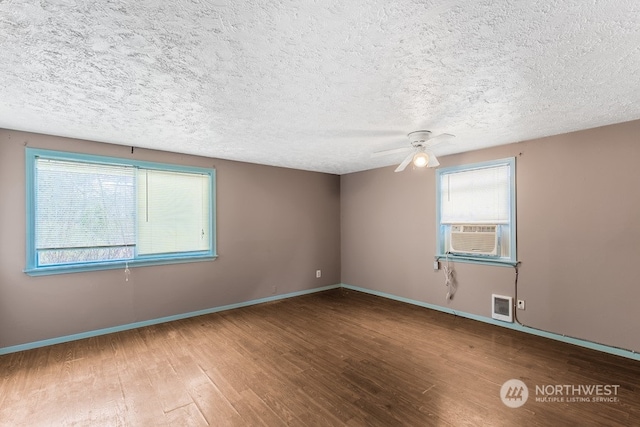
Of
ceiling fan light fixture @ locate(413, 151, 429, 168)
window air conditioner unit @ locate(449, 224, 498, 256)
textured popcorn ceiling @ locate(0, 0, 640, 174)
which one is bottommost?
window air conditioner unit @ locate(449, 224, 498, 256)

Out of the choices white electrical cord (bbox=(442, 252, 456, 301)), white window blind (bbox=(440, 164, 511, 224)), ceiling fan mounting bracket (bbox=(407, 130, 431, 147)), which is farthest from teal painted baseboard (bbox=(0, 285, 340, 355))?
ceiling fan mounting bracket (bbox=(407, 130, 431, 147))

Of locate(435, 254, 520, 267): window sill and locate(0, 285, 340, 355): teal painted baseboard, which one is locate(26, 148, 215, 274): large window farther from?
locate(435, 254, 520, 267): window sill

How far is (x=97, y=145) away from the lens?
349 centimetres

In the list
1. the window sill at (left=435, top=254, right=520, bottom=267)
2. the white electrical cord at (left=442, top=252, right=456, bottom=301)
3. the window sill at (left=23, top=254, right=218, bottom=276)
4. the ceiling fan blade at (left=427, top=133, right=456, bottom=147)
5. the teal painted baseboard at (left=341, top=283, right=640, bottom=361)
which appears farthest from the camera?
the white electrical cord at (left=442, top=252, right=456, bottom=301)

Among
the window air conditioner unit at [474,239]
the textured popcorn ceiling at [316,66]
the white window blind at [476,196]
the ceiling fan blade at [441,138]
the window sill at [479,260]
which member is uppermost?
the textured popcorn ceiling at [316,66]

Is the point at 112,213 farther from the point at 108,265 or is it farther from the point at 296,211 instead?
the point at 296,211

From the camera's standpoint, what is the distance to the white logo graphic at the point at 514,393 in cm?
217

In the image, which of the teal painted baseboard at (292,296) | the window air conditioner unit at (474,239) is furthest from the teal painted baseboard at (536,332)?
the window air conditioner unit at (474,239)

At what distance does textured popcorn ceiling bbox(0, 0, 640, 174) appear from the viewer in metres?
1.34

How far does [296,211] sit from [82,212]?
309cm

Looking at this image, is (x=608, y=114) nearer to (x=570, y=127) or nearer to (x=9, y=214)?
(x=570, y=127)

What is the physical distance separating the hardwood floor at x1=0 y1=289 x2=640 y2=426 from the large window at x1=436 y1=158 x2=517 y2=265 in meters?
1.02

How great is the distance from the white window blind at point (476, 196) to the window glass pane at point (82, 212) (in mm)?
4417

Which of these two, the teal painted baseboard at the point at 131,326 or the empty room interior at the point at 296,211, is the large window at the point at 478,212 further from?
the teal painted baseboard at the point at 131,326
